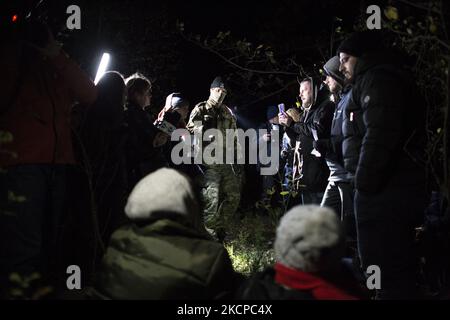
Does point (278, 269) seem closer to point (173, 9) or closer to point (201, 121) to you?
→ point (201, 121)

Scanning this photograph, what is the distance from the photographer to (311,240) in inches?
76.2

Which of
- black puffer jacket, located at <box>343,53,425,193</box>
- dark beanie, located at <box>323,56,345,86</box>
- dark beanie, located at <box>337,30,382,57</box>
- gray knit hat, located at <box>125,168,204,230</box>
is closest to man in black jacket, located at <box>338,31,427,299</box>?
black puffer jacket, located at <box>343,53,425,193</box>

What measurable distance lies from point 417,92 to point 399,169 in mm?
523

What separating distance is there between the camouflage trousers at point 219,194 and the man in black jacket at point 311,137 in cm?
81

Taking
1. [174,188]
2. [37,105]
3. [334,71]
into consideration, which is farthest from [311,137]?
[174,188]

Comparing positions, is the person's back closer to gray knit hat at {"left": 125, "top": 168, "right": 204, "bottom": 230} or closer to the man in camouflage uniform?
gray knit hat at {"left": 125, "top": 168, "right": 204, "bottom": 230}

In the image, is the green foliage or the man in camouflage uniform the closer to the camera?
the green foliage

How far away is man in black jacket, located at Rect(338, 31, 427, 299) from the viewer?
323cm

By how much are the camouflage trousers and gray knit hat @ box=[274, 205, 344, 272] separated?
4.13 metres

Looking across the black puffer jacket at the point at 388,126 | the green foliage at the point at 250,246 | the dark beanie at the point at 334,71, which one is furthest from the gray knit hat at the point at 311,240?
the dark beanie at the point at 334,71

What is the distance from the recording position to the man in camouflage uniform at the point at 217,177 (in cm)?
621

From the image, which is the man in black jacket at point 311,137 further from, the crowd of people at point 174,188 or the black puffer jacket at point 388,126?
the black puffer jacket at point 388,126

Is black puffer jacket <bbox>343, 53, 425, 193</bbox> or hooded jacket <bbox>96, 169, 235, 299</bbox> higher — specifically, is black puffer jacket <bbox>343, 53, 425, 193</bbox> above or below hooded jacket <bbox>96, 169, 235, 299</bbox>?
above
